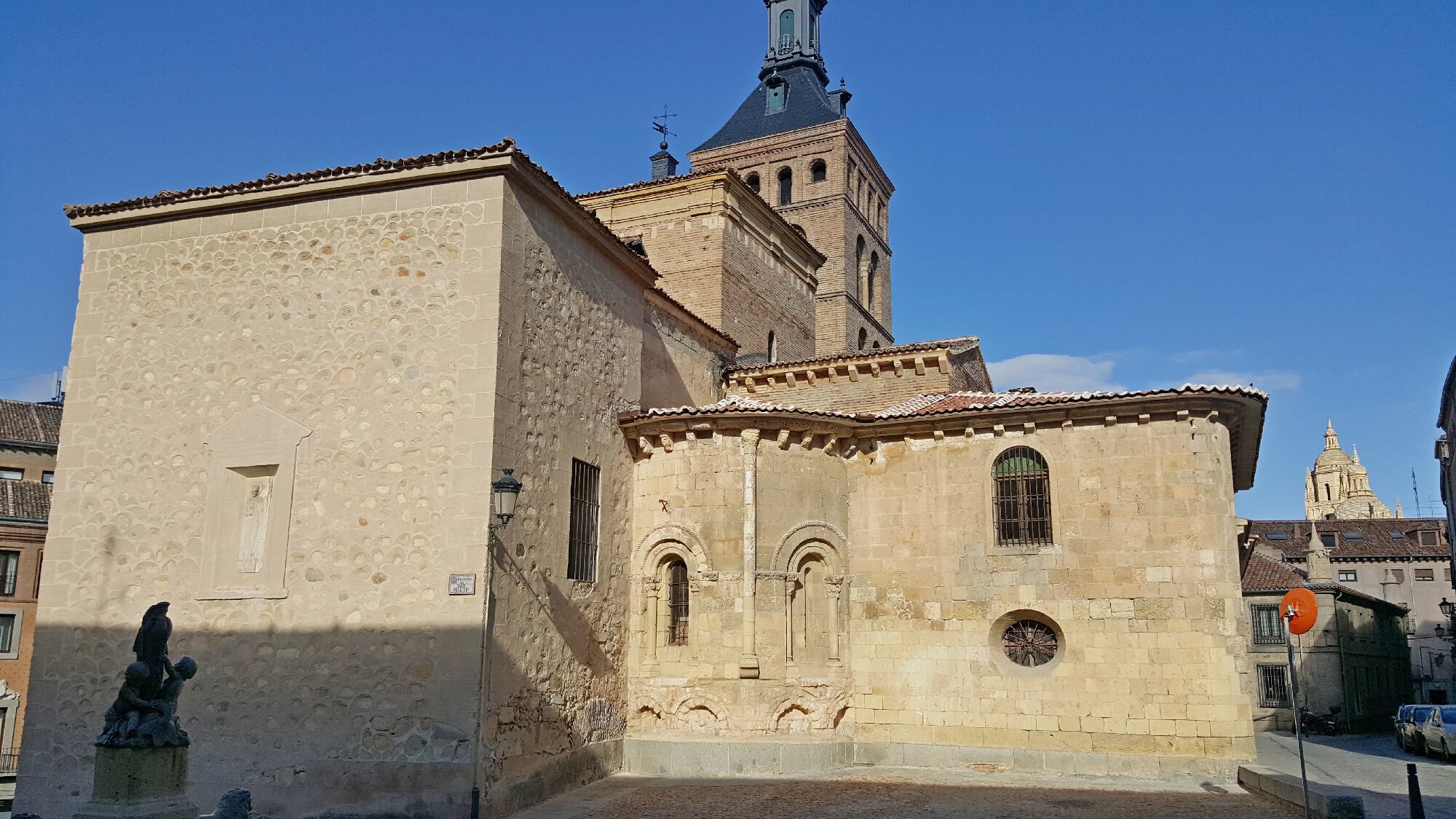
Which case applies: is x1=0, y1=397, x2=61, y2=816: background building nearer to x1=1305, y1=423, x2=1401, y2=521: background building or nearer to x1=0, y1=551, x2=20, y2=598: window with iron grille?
x1=0, y1=551, x2=20, y2=598: window with iron grille

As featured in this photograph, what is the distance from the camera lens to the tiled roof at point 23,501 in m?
32.2

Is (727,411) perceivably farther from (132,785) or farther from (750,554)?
(132,785)

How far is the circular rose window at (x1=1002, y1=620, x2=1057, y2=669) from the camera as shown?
1532 centimetres

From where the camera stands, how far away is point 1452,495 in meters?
39.1

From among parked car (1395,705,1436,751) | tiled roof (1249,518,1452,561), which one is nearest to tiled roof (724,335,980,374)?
parked car (1395,705,1436,751)

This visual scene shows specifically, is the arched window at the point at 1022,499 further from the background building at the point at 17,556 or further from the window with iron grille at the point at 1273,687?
the background building at the point at 17,556

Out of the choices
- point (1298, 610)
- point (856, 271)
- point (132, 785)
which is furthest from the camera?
point (856, 271)

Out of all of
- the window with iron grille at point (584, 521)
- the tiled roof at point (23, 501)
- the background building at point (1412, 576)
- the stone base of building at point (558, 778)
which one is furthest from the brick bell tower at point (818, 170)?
the tiled roof at point (23, 501)

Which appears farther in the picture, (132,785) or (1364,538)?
(1364,538)

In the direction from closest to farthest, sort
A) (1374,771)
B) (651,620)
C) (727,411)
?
(727,411), (651,620), (1374,771)

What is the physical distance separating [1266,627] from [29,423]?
4241cm

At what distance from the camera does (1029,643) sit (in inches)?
608

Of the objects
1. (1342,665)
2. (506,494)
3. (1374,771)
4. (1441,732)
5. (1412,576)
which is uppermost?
(1412,576)

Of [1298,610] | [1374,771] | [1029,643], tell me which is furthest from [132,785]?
[1374,771]
